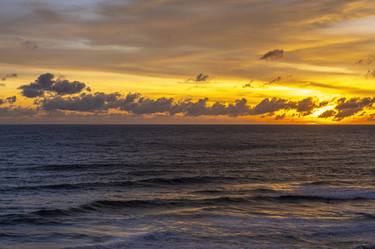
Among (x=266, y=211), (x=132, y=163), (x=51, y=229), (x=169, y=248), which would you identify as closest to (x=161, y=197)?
(x=266, y=211)

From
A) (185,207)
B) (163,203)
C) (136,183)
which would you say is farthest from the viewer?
(136,183)

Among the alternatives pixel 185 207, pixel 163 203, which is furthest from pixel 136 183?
pixel 185 207

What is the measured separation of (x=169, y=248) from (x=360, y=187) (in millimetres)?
30013

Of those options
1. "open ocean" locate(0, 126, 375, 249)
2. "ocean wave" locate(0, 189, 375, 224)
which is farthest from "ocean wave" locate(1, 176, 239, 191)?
"ocean wave" locate(0, 189, 375, 224)

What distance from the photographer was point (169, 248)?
2555cm

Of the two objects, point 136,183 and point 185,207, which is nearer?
point 185,207

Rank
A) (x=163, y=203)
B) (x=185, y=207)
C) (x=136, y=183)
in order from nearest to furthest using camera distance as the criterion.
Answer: (x=185, y=207) < (x=163, y=203) < (x=136, y=183)

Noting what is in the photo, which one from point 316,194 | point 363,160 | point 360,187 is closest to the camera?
point 316,194

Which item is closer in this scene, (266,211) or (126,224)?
(126,224)

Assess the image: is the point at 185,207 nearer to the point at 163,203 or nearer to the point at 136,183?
the point at 163,203

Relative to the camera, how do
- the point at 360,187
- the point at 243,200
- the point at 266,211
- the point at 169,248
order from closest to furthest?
1. the point at 169,248
2. the point at 266,211
3. the point at 243,200
4. the point at 360,187

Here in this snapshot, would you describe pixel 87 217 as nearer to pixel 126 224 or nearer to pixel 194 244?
pixel 126 224

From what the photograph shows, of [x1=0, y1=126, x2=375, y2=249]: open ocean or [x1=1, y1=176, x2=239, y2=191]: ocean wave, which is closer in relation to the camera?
[x1=0, y1=126, x2=375, y2=249]: open ocean

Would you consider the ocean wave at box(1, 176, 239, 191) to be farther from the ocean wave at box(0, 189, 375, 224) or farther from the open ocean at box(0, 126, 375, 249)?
the ocean wave at box(0, 189, 375, 224)
